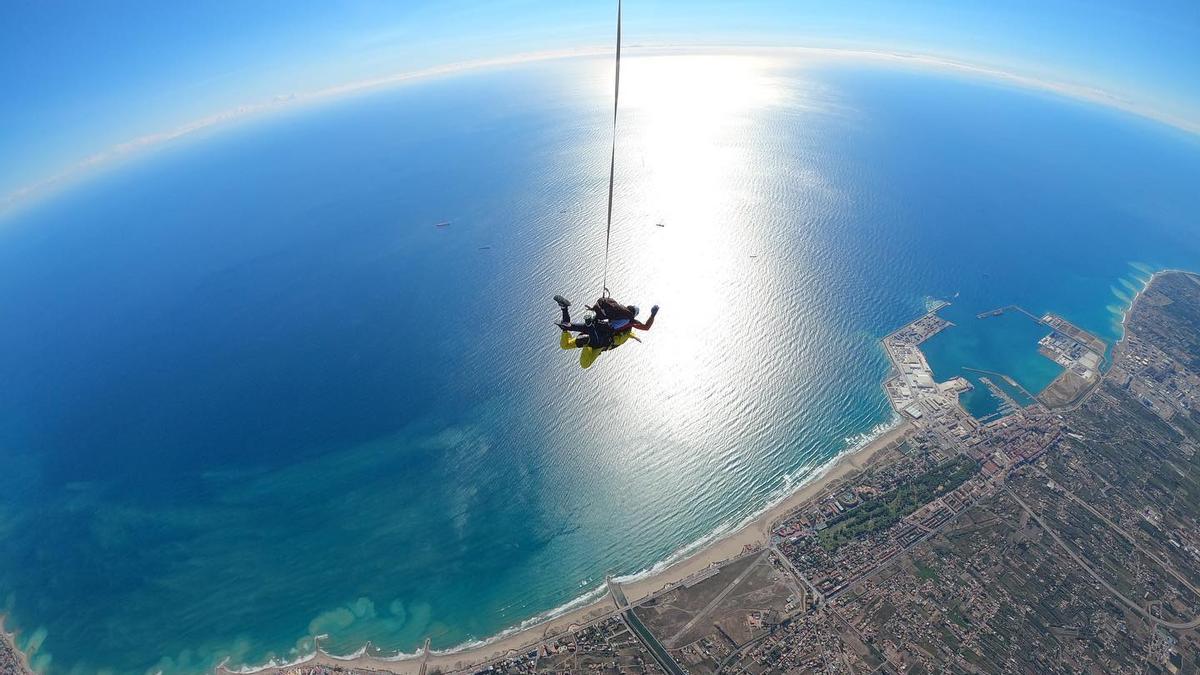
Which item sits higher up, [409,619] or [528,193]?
[528,193]

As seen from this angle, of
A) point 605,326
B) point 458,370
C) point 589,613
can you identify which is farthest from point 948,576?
point 458,370

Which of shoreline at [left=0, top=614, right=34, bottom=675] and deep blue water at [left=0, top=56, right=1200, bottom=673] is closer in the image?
shoreline at [left=0, top=614, right=34, bottom=675]

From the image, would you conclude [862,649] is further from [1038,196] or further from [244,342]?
[1038,196]

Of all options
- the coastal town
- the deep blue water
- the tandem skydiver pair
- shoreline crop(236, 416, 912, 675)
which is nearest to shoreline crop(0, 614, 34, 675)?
the coastal town

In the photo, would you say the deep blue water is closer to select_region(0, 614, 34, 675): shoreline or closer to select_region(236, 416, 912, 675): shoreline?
select_region(0, 614, 34, 675): shoreline

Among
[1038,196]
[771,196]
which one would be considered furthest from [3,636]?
[1038,196]

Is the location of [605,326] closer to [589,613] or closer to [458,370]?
[589,613]
